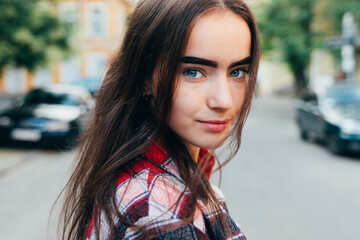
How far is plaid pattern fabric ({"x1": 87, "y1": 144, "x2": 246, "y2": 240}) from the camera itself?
84cm

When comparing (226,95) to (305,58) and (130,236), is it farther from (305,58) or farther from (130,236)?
(305,58)

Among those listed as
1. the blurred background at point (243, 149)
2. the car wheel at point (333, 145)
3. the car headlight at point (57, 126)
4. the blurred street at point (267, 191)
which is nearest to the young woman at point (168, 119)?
the blurred background at point (243, 149)

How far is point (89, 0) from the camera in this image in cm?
3312

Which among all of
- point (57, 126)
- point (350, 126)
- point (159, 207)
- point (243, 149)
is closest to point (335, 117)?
point (350, 126)

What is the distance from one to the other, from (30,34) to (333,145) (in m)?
8.68

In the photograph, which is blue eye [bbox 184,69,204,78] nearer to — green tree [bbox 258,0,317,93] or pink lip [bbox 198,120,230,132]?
pink lip [bbox 198,120,230,132]

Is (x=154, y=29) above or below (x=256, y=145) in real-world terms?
above

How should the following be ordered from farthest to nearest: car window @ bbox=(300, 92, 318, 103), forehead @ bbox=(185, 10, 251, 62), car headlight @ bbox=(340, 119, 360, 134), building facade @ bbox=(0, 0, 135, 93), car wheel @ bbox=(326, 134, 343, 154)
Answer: building facade @ bbox=(0, 0, 135, 93), car window @ bbox=(300, 92, 318, 103), car wheel @ bbox=(326, 134, 343, 154), car headlight @ bbox=(340, 119, 360, 134), forehead @ bbox=(185, 10, 251, 62)

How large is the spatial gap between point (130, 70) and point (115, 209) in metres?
0.39

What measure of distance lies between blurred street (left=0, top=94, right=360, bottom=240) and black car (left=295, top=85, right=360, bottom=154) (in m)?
0.37

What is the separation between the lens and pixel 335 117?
8.93m

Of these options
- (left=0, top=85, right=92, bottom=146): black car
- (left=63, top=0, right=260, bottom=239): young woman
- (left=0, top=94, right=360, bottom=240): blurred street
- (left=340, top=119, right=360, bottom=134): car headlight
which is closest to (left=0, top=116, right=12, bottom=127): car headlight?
(left=0, top=85, right=92, bottom=146): black car

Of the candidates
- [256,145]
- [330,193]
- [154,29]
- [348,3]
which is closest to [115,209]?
[154,29]

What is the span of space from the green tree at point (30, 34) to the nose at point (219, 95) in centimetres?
1010
